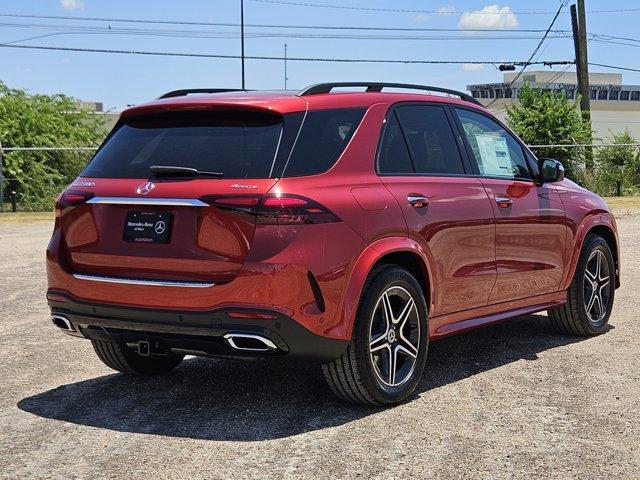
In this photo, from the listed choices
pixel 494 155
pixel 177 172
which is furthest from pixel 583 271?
pixel 177 172

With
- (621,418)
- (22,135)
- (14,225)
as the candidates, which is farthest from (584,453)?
(22,135)

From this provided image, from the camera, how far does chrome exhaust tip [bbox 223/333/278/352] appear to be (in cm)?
503

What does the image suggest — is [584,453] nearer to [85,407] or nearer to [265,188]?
[265,188]

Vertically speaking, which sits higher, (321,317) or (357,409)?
(321,317)

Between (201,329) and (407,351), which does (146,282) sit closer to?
(201,329)

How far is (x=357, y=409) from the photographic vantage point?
5.66 metres

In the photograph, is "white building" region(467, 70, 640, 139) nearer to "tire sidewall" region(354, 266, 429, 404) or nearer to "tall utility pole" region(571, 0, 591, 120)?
"tall utility pole" region(571, 0, 591, 120)

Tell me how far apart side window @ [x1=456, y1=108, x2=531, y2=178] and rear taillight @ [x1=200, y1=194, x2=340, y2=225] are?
2061mm

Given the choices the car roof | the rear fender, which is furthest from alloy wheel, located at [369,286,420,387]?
the car roof

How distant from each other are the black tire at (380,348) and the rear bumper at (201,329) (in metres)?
0.19

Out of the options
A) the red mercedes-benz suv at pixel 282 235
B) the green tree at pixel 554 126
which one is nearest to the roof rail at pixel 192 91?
the red mercedes-benz suv at pixel 282 235

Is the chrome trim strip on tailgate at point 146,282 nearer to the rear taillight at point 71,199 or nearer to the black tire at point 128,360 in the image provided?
the rear taillight at point 71,199

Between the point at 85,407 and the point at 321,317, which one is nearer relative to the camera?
the point at 321,317

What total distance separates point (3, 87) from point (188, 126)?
2443 centimetres
